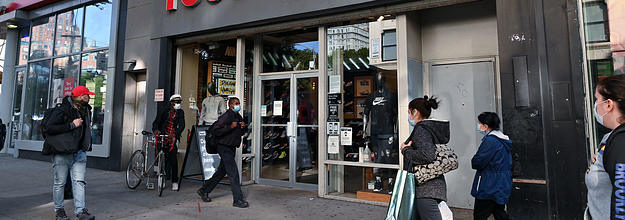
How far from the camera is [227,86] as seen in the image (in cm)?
834

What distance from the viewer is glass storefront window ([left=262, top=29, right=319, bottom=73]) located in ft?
23.4

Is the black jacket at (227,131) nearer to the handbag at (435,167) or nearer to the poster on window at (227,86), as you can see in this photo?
the poster on window at (227,86)

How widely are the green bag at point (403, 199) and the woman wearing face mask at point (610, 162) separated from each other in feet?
3.90

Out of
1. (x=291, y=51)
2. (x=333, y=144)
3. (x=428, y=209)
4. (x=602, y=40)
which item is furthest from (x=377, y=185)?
(x=602, y=40)

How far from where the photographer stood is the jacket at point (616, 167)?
5.08ft

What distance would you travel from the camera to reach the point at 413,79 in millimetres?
5719

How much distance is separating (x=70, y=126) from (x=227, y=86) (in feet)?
13.7

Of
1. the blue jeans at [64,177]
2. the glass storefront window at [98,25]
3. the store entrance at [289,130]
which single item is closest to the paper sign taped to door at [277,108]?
the store entrance at [289,130]

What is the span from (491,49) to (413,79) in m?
1.25

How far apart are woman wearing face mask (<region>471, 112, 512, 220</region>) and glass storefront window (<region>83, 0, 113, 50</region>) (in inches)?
389

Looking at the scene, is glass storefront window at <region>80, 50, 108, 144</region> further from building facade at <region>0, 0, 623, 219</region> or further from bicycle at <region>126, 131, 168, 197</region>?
bicycle at <region>126, 131, 168, 197</region>

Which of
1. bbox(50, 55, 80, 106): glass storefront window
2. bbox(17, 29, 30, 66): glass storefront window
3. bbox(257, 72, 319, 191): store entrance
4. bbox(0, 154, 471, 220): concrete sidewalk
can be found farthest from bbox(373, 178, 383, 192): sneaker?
bbox(17, 29, 30, 66): glass storefront window

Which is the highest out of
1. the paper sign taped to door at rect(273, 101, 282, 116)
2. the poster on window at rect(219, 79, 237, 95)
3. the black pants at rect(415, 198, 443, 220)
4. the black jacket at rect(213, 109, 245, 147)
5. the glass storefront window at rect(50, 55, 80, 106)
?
the glass storefront window at rect(50, 55, 80, 106)

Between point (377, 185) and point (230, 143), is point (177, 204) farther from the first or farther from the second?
point (377, 185)
